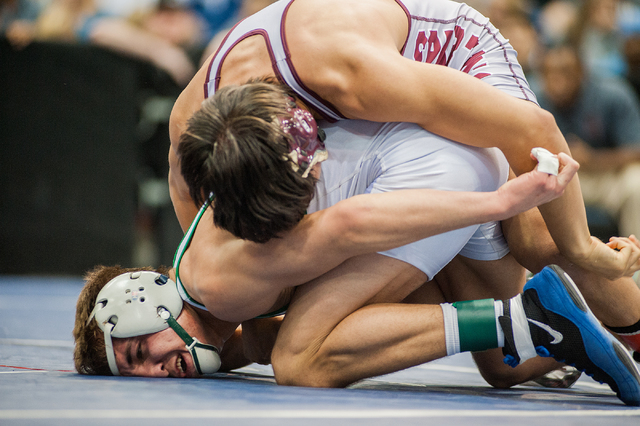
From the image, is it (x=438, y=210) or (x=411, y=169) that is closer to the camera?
(x=438, y=210)

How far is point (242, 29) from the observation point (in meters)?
2.24

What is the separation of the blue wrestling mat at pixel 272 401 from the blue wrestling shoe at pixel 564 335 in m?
0.09

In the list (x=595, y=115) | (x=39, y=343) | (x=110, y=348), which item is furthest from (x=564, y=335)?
(x=595, y=115)

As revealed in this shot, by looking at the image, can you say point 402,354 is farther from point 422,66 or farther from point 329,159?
point 422,66

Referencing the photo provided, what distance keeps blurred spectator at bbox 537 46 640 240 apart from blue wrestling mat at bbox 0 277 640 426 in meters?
2.80

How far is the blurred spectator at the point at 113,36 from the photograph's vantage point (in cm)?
594

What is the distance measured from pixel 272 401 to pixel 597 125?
13.9 feet

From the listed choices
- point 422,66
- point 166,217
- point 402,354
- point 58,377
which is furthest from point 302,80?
point 166,217

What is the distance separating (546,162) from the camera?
1887mm

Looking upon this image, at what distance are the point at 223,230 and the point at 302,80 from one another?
497 mm

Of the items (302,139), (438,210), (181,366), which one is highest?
(302,139)

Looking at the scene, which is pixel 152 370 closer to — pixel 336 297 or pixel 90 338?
pixel 90 338

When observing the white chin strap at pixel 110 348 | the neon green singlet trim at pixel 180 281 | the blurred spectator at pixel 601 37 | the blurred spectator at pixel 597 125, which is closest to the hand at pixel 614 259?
the neon green singlet trim at pixel 180 281

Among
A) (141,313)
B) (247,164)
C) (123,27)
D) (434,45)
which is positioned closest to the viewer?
(247,164)
